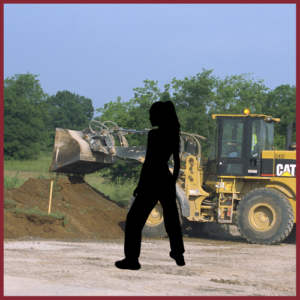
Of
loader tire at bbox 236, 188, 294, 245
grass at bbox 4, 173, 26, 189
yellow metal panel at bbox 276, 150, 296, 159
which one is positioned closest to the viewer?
yellow metal panel at bbox 276, 150, 296, 159

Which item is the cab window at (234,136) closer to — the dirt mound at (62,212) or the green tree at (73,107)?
the green tree at (73,107)

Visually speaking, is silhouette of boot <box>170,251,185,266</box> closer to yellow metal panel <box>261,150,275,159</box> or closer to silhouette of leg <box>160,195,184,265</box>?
silhouette of leg <box>160,195,184,265</box>

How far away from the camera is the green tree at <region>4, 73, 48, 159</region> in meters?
4.24

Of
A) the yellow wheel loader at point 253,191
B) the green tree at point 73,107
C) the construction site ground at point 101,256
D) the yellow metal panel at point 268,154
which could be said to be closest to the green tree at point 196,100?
the green tree at point 73,107

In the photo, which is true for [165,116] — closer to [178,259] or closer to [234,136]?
[178,259]

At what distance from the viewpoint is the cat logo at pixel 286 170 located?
17852mm

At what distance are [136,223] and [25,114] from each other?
349cm

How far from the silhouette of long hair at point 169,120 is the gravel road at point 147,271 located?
10447mm

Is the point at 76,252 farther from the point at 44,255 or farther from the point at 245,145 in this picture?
the point at 245,145

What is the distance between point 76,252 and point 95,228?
16.6 feet

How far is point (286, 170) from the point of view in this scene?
1869 cm

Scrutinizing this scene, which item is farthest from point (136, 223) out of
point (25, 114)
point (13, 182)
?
point (13, 182)

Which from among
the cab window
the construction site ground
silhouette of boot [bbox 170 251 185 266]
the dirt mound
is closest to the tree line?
silhouette of boot [bbox 170 251 185 266]

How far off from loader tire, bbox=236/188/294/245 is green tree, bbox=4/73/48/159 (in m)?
14.0
